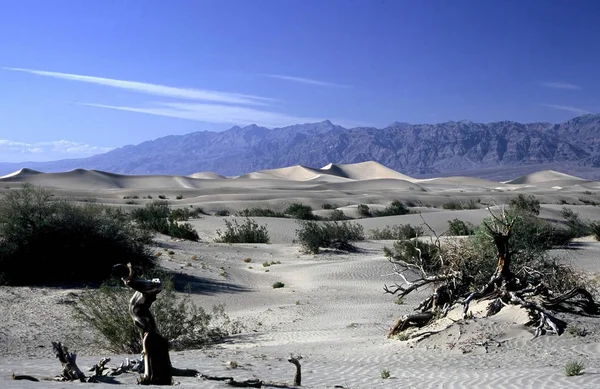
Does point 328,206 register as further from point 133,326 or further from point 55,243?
point 133,326

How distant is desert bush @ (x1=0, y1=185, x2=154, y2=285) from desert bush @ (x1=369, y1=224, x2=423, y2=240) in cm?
1661

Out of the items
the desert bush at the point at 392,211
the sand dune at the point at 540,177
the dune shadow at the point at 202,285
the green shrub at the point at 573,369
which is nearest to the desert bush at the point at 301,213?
the desert bush at the point at 392,211

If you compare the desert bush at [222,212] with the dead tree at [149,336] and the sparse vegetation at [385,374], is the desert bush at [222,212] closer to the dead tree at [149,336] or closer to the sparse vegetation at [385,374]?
the sparse vegetation at [385,374]

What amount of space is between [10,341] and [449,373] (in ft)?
28.1

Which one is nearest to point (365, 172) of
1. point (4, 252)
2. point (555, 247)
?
point (555, 247)

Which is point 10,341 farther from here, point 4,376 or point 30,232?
point 30,232

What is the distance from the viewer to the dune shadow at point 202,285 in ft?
67.1

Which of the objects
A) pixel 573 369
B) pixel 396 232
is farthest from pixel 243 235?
pixel 573 369

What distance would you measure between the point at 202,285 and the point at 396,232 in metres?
18.5

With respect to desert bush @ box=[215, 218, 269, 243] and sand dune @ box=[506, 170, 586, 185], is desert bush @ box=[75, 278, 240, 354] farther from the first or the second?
sand dune @ box=[506, 170, 586, 185]

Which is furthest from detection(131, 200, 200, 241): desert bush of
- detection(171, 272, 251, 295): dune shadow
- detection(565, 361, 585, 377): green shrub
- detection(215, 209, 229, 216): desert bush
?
detection(565, 361, 585, 377): green shrub

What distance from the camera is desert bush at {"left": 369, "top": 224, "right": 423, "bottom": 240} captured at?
35.1 metres

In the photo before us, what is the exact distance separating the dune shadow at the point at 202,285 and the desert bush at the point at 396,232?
47.4 ft

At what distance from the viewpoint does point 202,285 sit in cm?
2127
